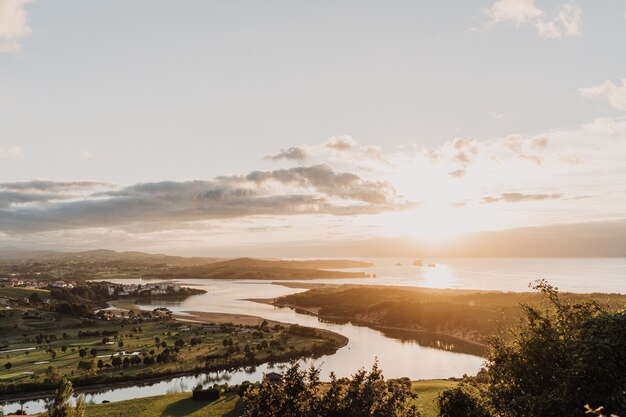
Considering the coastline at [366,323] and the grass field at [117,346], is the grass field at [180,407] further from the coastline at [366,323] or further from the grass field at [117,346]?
the coastline at [366,323]

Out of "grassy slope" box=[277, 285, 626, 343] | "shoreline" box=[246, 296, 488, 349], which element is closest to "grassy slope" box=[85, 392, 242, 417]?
"grassy slope" box=[277, 285, 626, 343]

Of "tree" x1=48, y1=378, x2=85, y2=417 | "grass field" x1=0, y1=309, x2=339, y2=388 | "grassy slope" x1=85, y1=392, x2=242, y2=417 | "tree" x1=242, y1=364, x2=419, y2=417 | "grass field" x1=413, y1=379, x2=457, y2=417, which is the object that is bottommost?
"grass field" x1=0, y1=309, x2=339, y2=388

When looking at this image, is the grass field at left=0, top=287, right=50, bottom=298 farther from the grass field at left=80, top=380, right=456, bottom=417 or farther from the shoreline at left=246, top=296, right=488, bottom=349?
the grass field at left=80, top=380, right=456, bottom=417

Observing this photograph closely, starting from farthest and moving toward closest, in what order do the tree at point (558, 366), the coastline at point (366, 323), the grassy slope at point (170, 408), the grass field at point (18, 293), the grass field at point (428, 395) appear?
the grass field at point (18, 293)
the coastline at point (366, 323)
the grassy slope at point (170, 408)
the grass field at point (428, 395)
the tree at point (558, 366)

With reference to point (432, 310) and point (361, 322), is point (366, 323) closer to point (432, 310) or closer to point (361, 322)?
point (361, 322)

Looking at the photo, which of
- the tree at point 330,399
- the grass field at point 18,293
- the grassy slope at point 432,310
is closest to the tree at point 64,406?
the tree at point 330,399


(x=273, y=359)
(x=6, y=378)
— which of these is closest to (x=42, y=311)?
(x=6, y=378)

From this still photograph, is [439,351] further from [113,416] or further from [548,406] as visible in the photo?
[548,406]

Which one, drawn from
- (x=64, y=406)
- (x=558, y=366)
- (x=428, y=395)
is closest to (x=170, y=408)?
(x=64, y=406)
